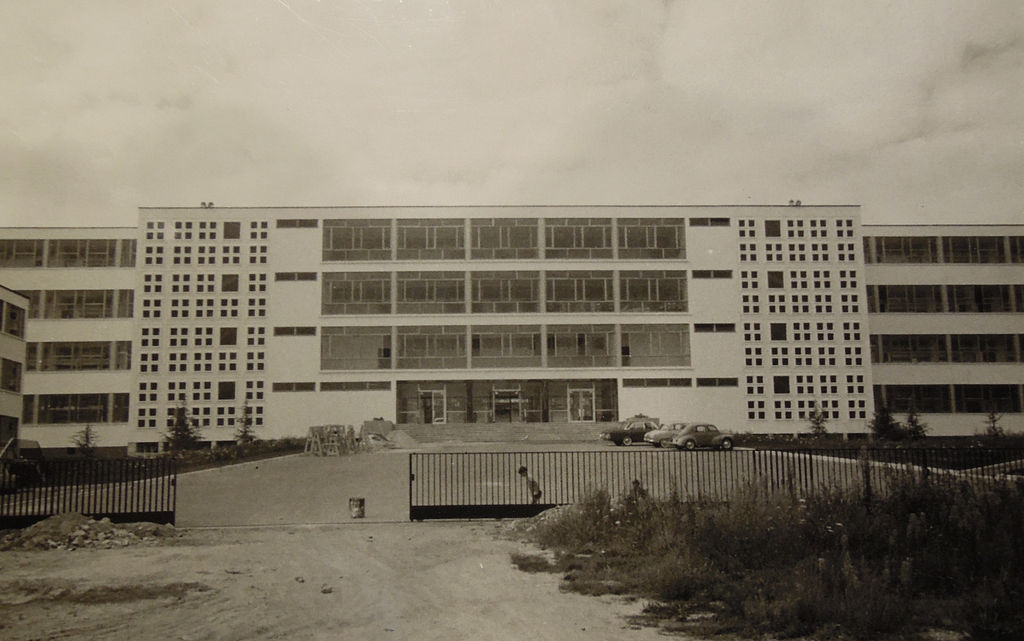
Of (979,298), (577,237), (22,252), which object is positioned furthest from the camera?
(577,237)

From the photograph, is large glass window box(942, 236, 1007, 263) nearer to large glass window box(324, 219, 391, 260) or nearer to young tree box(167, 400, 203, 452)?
large glass window box(324, 219, 391, 260)

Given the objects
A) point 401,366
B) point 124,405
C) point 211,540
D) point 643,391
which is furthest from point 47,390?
point 211,540

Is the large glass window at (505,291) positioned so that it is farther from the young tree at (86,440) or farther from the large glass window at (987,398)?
the large glass window at (987,398)

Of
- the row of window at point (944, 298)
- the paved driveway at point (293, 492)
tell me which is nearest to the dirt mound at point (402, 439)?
the paved driveway at point (293, 492)

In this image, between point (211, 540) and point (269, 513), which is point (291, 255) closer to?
point (269, 513)

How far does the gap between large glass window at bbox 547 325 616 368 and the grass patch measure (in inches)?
1475

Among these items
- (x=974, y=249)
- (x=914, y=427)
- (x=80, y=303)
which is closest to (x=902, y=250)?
(x=974, y=249)

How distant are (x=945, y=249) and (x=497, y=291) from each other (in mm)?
28451

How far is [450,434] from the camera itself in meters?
47.5

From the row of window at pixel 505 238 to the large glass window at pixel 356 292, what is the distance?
1188 mm

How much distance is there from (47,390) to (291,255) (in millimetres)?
16974

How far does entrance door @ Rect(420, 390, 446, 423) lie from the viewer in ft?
170

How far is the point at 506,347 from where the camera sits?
52.0 metres

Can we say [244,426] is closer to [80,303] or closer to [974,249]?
[80,303]
